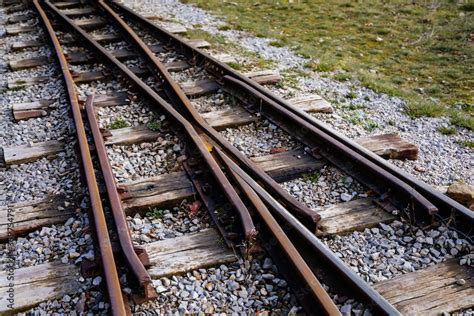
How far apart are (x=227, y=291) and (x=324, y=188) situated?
164 centimetres

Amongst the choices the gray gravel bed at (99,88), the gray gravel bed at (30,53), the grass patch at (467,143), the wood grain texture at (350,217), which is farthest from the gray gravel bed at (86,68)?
the grass patch at (467,143)

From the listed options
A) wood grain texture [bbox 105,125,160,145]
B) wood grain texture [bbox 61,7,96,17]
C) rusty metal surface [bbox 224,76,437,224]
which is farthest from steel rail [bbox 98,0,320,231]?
wood grain texture [bbox 61,7,96,17]

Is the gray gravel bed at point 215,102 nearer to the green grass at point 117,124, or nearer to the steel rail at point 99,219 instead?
the green grass at point 117,124

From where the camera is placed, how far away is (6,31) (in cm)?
997

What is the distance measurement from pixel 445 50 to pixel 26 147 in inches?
285

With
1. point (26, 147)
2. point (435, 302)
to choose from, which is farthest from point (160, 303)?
point (26, 147)

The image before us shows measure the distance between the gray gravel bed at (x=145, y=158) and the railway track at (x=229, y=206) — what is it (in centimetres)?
2

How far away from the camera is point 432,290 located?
12.0ft

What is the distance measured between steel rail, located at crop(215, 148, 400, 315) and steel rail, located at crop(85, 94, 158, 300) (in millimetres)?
1105

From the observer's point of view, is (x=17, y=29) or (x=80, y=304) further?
(x=17, y=29)

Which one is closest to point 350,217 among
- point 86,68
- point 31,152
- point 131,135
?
point 131,135

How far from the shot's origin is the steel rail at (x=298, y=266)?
3.34 meters

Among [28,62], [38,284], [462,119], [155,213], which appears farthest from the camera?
[28,62]

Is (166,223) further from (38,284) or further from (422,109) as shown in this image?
(422,109)
